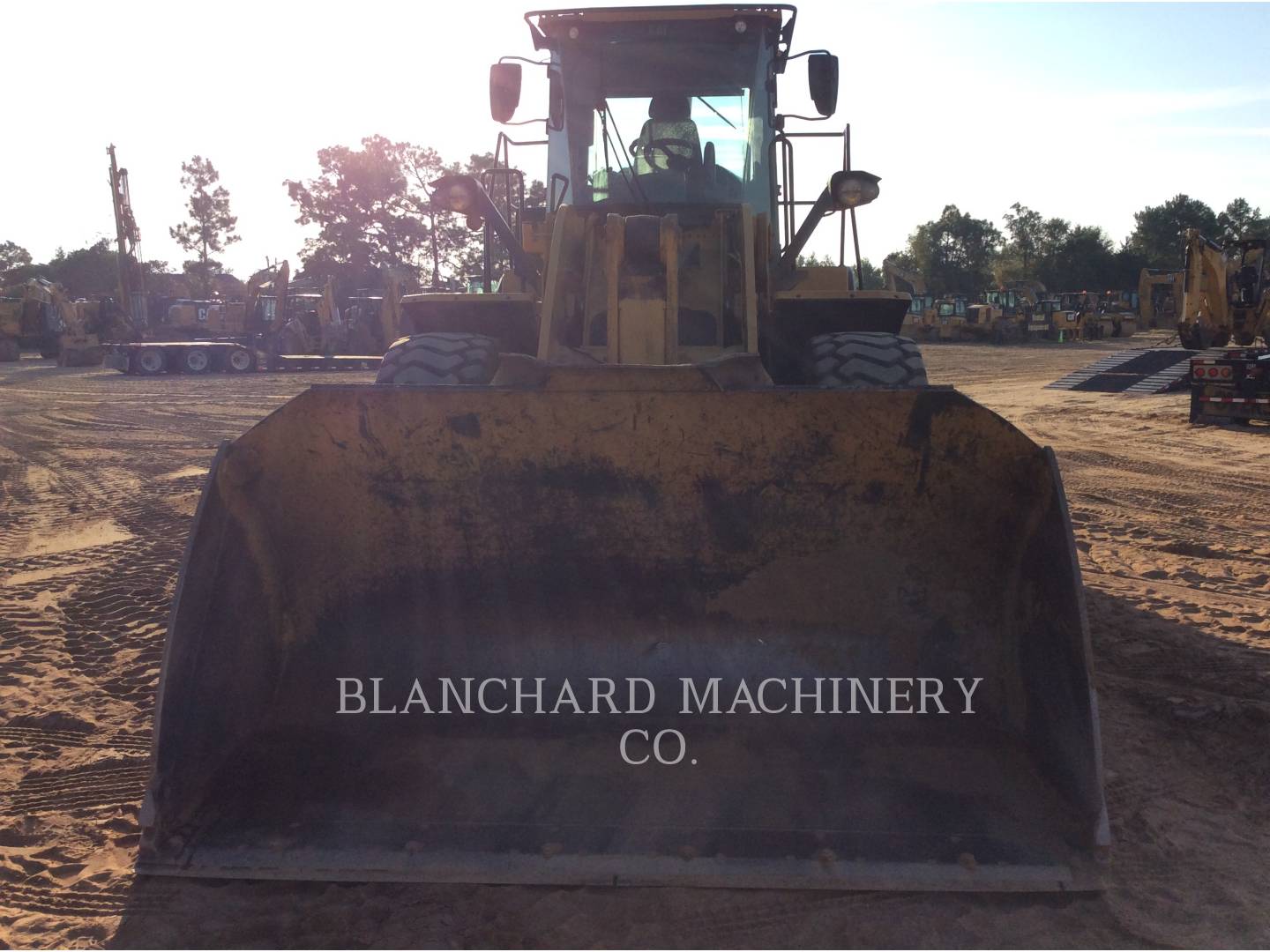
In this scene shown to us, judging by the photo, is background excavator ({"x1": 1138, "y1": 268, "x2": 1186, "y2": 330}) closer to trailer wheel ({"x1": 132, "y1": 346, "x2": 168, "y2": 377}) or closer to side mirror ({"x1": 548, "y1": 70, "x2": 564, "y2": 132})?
trailer wheel ({"x1": 132, "y1": 346, "x2": 168, "y2": 377})

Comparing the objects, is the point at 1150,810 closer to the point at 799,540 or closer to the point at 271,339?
the point at 799,540

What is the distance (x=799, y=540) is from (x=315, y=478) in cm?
162

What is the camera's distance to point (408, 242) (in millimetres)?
57469

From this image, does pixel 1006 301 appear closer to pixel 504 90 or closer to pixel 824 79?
pixel 824 79

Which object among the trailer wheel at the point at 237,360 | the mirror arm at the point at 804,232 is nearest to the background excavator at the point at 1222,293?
the mirror arm at the point at 804,232

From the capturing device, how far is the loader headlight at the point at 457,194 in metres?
5.03

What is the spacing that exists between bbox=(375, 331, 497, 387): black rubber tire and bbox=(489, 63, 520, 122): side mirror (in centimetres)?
130

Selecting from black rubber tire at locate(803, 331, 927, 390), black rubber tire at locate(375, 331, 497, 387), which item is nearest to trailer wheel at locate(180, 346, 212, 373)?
black rubber tire at locate(375, 331, 497, 387)

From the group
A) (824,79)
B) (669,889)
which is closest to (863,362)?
(824,79)

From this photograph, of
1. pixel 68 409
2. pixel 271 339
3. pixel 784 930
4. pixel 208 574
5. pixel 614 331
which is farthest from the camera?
pixel 271 339

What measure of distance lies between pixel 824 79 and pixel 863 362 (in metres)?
1.69

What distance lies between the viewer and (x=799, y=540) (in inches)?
131

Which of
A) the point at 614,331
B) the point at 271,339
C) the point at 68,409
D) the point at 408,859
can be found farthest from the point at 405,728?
A: the point at 271,339

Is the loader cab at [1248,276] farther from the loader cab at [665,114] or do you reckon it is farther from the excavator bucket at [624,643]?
the excavator bucket at [624,643]
